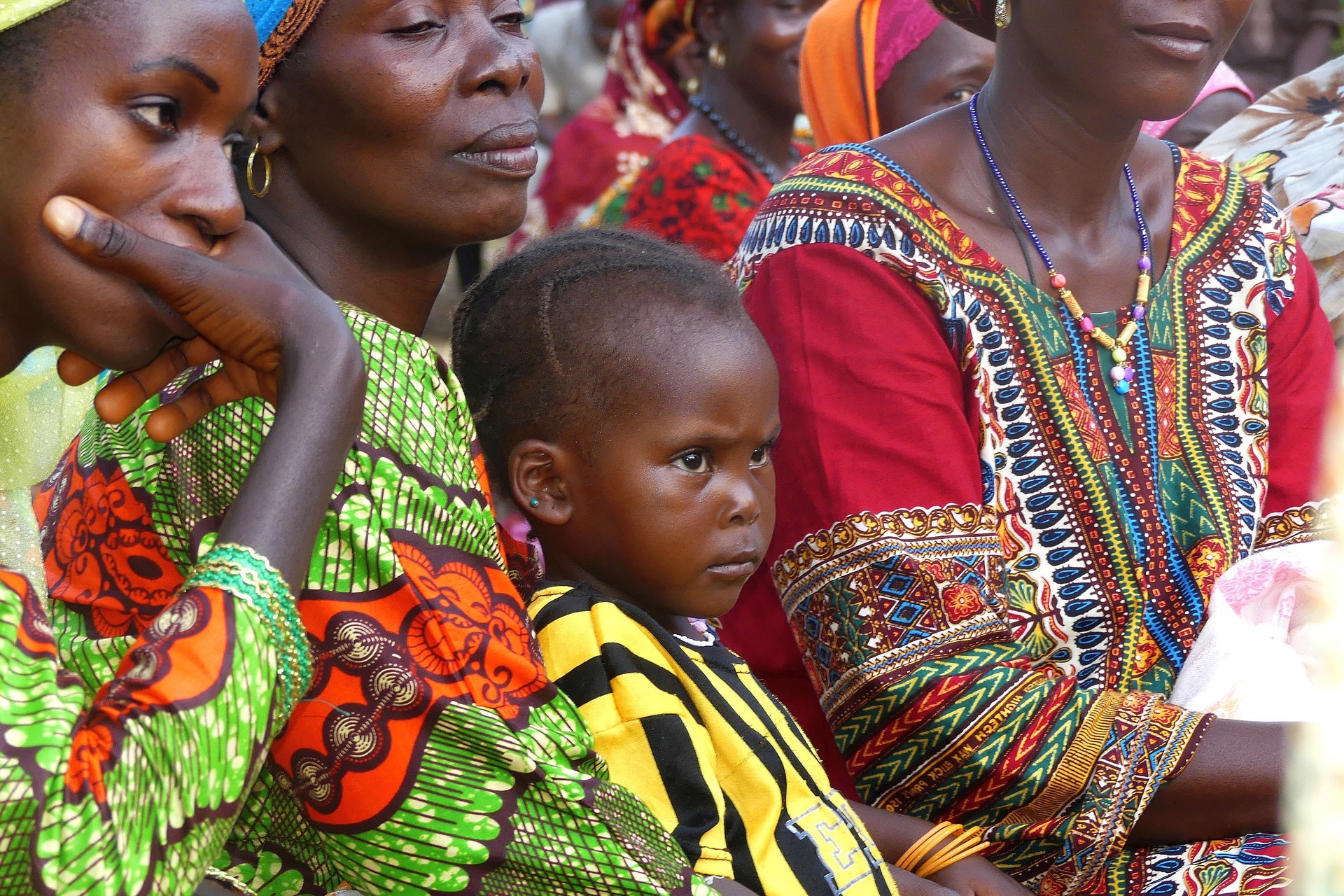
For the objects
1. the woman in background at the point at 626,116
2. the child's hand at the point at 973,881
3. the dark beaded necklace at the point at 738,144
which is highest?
the child's hand at the point at 973,881

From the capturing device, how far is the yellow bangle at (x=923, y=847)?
224cm

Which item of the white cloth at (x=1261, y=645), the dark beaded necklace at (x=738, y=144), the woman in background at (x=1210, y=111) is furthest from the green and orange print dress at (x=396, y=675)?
the dark beaded necklace at (x=738, y=144)

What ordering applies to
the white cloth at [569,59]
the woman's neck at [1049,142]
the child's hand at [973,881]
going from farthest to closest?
the white cloth at [569,59] < the woman's neck at [1049,142] < the child's hand at [973,881]

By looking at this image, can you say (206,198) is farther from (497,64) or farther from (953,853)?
(953,853)

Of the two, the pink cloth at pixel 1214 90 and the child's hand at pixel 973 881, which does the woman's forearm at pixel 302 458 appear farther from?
the pink cloth at pixel 1214 90

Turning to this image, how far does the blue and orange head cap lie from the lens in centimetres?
198

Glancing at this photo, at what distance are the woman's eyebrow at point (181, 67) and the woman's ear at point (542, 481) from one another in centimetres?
80

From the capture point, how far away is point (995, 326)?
99.3 inches

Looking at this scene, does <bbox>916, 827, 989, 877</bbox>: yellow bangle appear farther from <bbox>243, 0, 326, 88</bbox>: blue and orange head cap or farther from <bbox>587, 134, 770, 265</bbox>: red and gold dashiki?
<bbox>587, 134, 770, 265</bbox>: red and gold dashiki

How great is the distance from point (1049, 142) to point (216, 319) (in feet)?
5.34

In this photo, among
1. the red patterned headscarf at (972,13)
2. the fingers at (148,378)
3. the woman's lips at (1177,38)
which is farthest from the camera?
the red patterned headscarf at (972,13)

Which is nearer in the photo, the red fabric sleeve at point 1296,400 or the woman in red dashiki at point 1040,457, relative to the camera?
the woman in red dashiki at point 1040,457

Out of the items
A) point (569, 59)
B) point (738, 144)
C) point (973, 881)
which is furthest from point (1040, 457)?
point (569, 59)

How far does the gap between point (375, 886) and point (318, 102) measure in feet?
3.34
